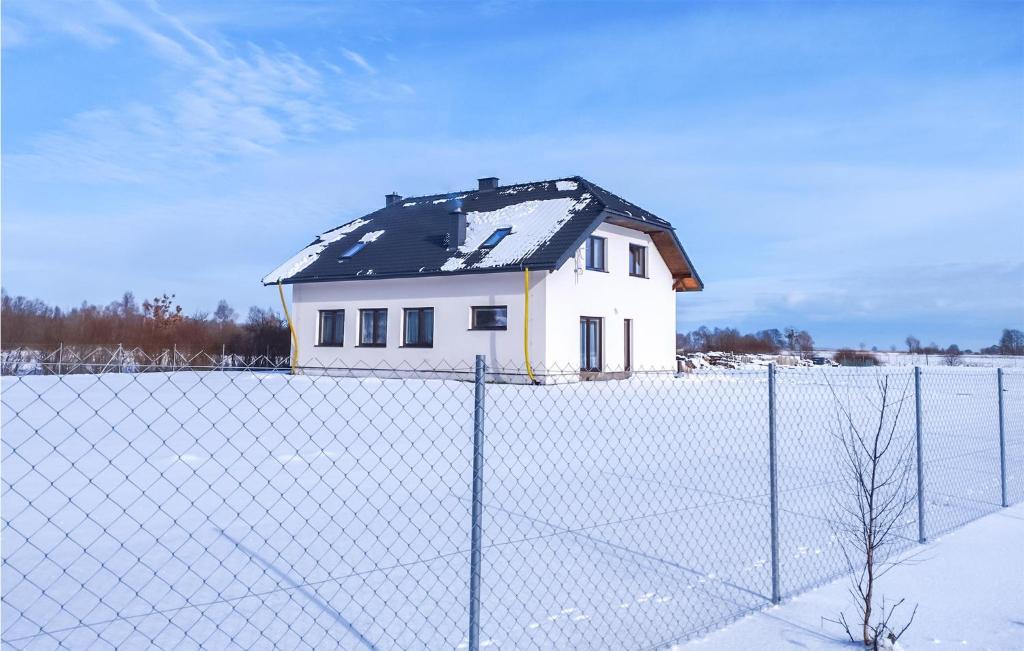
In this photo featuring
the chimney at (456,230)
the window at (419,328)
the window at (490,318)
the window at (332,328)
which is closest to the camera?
the window at (490,318)

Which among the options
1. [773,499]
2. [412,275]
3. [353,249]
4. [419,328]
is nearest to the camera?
[773,499]

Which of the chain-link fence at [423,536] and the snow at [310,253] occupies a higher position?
the snow at [310,253]

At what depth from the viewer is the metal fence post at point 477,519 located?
2.52m

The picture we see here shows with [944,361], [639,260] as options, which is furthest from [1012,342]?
[639,260]

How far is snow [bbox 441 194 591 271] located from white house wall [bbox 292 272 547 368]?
0.45m

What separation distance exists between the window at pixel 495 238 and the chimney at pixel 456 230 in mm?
841

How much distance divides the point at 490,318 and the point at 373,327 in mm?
4122

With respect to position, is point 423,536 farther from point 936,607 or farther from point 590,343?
point 590,343

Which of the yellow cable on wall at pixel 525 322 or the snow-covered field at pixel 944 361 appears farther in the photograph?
the snow-covered field at pixel 944 361

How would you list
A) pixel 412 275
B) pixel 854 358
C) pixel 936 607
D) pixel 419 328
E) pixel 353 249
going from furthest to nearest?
pixel 854 358
pixel 353 249
pixel 419 328
pixel 412 275
pixel 936 607

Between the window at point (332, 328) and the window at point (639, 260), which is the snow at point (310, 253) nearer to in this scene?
the window at point (332, 328)

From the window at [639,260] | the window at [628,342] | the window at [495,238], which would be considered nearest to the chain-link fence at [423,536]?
the window at [495,238]

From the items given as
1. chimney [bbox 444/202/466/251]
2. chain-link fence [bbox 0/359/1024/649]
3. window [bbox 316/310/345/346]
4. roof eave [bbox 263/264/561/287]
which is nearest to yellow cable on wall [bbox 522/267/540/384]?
roof eave [bbox 263/264/561/287]

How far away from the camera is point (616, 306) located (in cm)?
1825
